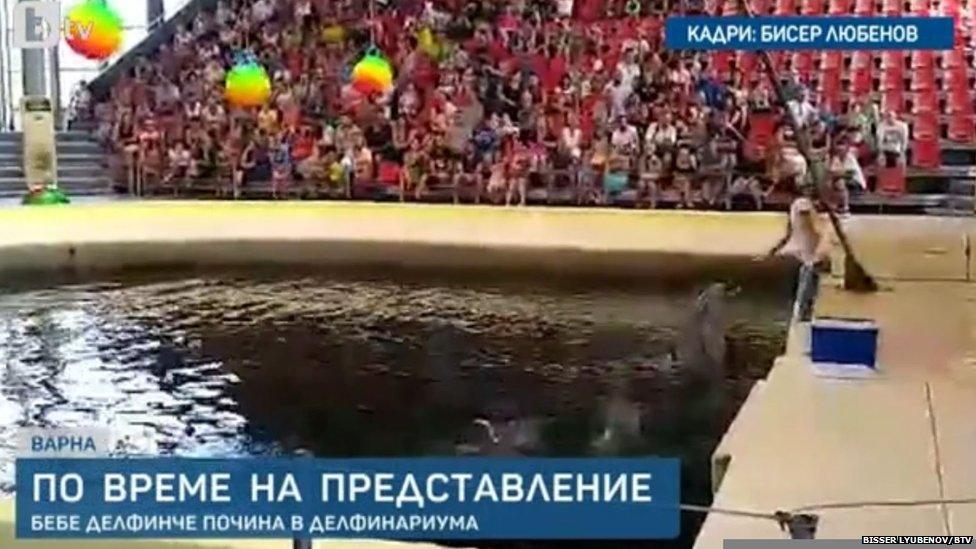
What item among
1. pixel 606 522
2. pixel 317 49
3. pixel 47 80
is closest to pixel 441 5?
→ pixel 317 49

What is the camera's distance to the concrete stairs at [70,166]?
12.9 m

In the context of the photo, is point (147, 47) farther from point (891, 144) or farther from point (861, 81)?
point (891, 144)

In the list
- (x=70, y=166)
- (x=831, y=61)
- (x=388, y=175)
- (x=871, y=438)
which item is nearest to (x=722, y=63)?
(x=831, y=61)

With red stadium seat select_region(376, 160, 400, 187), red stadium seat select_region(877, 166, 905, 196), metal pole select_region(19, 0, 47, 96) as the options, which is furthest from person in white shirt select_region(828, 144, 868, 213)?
metal pole select_region(19, 0, 47, 96)

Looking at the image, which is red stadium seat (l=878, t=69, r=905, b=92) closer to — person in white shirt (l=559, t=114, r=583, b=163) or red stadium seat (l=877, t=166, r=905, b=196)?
red stadium seat (l=877, t=166, r=905, b=196)

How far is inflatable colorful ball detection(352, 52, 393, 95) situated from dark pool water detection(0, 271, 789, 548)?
7.34 ft

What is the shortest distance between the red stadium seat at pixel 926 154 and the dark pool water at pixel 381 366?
284 centimetres

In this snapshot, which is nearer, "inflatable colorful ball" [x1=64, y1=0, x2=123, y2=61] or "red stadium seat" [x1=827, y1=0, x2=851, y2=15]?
Result: "inflatable colorful ball" [x1=64, y1=0, x2=123, y2=61]

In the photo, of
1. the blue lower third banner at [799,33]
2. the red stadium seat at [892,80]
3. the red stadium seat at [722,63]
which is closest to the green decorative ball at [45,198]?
the red stadium seat at [722,63]

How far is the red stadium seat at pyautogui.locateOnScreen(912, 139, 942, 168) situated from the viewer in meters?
11.3

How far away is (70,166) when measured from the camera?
13.2m

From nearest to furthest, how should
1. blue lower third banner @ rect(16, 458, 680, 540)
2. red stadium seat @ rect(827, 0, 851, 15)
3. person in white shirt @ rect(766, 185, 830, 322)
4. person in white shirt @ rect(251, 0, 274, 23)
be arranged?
blue lower third banner @ rect(16, 458, 680, 540) → person in white shirt @ rect(766, 185, 830, 322) → red stadium seat @ rect(827, 0, 851, 15) → person in white shirt @ rect(251, 0, 274, 23)

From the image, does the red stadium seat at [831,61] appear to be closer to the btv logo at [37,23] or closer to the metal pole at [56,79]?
the btv logo at [37,23]

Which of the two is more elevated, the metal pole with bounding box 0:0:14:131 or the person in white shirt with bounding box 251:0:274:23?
the person in white shirt with bounding box 251:0:274:23
